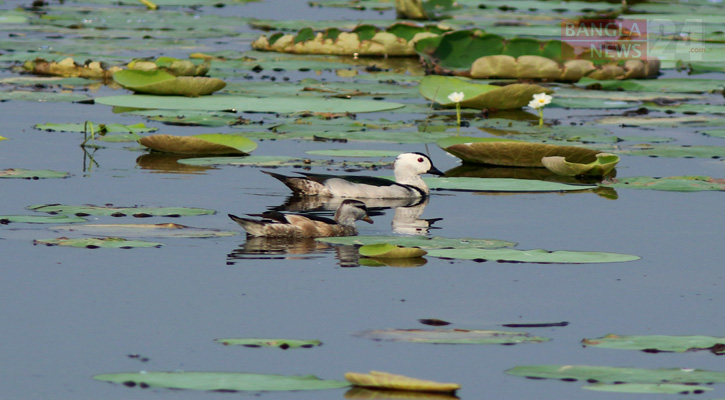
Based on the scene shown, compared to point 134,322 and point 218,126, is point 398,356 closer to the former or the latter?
point 134,322

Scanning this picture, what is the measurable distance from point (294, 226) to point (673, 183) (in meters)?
3.02

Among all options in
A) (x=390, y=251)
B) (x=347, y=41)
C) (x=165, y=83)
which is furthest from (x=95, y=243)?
(x=347, y=41)

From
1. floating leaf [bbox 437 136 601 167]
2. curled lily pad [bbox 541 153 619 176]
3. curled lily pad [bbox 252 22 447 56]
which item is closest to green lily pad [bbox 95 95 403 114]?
floating leaf [bbox 437 136 601 167]

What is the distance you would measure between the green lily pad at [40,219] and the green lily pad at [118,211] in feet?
0.48

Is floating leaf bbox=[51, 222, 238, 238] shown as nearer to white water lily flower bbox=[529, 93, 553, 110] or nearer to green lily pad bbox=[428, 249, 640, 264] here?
green lily pad bbox=[428, 249, 640, 264]

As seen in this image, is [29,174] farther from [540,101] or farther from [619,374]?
[619,374]

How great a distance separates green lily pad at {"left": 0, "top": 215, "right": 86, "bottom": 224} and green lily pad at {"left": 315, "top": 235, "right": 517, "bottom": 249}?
1404mm

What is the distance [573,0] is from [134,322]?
82.9 ft

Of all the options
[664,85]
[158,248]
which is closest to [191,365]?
[158,248]

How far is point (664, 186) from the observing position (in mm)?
8797

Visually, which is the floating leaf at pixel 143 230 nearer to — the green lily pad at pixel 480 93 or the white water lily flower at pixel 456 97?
the white water lily flower at pixel 456 97

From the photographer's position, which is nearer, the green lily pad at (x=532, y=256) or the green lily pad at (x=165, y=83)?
the green lily pad at (x=532, y=256)

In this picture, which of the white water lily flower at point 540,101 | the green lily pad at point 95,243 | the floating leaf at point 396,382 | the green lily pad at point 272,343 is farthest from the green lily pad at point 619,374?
the white water lily flower at point 540,101

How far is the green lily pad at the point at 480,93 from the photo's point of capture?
12414mm
